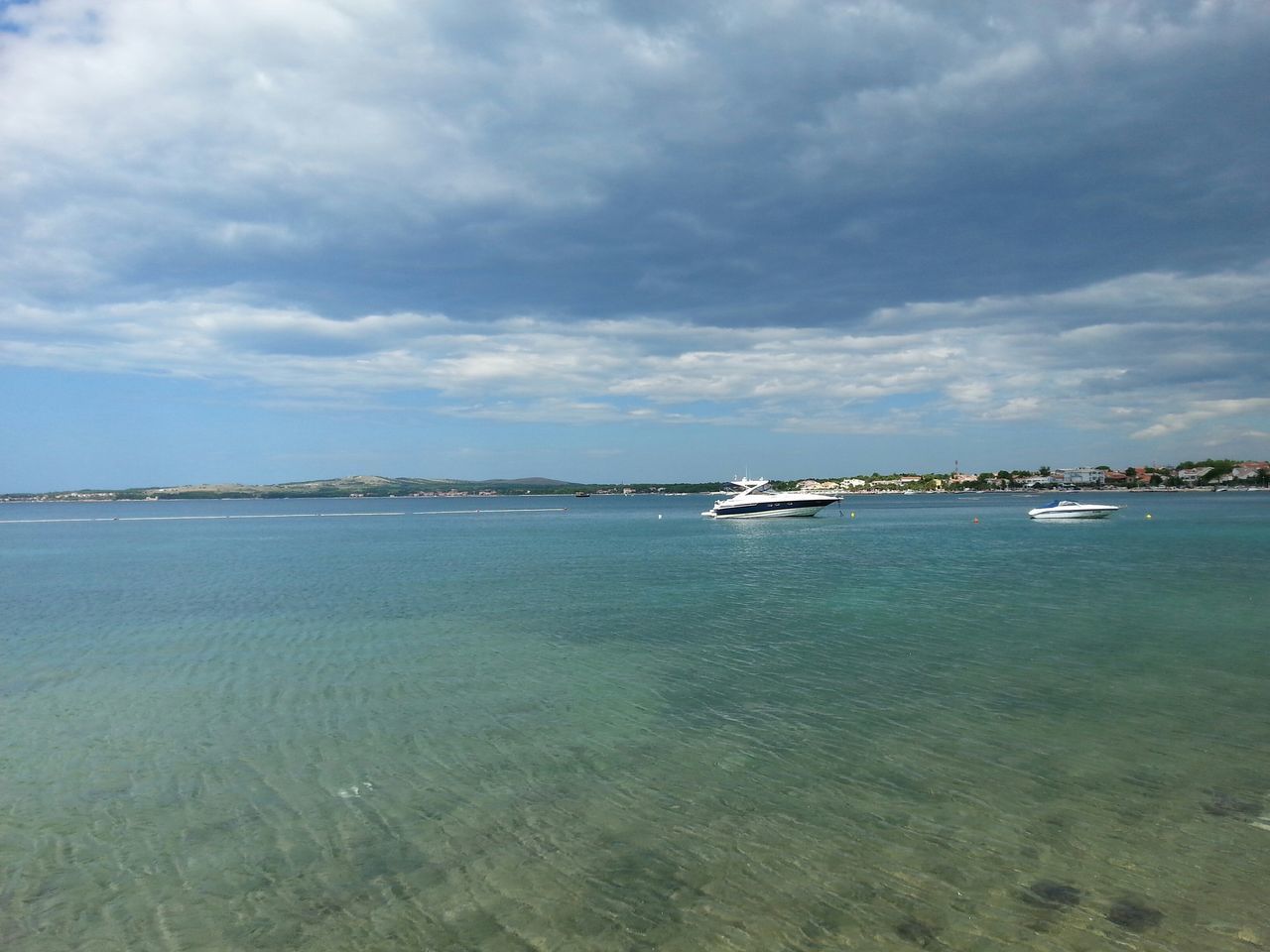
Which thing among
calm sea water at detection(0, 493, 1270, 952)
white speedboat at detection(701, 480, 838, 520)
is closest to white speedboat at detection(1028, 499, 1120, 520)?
white speedboat at detection(701, 480, 838, 520)

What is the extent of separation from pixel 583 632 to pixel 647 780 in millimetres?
11920

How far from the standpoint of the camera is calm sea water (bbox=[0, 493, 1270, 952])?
23.7ft

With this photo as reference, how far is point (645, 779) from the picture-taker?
35.0 ft

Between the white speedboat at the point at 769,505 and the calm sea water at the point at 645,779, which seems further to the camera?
the white speedboat at the point at 769,505

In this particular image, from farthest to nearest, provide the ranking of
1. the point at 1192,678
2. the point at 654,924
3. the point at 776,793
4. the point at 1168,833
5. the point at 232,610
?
the point at 232,610, the point at 1192,678, the point at 776,793, the point at 1168,833, the point at 654,924

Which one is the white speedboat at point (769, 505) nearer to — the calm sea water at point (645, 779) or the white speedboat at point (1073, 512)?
the white speedboat at point (1073, 512)

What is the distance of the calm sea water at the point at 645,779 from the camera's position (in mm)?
7211

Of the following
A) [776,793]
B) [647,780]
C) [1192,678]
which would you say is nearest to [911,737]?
[776,793]

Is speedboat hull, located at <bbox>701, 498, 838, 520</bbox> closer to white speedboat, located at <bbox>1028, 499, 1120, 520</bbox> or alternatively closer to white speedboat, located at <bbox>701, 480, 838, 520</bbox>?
white speedboat, located at <bbox>701, 480, 838, 520</bbox>

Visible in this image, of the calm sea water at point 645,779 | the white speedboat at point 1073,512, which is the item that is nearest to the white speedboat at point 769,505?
the white speedboat at point 1073,512

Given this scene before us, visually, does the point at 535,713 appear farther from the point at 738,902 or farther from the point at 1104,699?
the point at 1104,699

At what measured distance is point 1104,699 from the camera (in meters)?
14.1

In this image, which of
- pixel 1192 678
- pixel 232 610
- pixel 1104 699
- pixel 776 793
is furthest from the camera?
pixel 232 610

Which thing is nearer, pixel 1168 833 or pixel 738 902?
pixel 738 902
